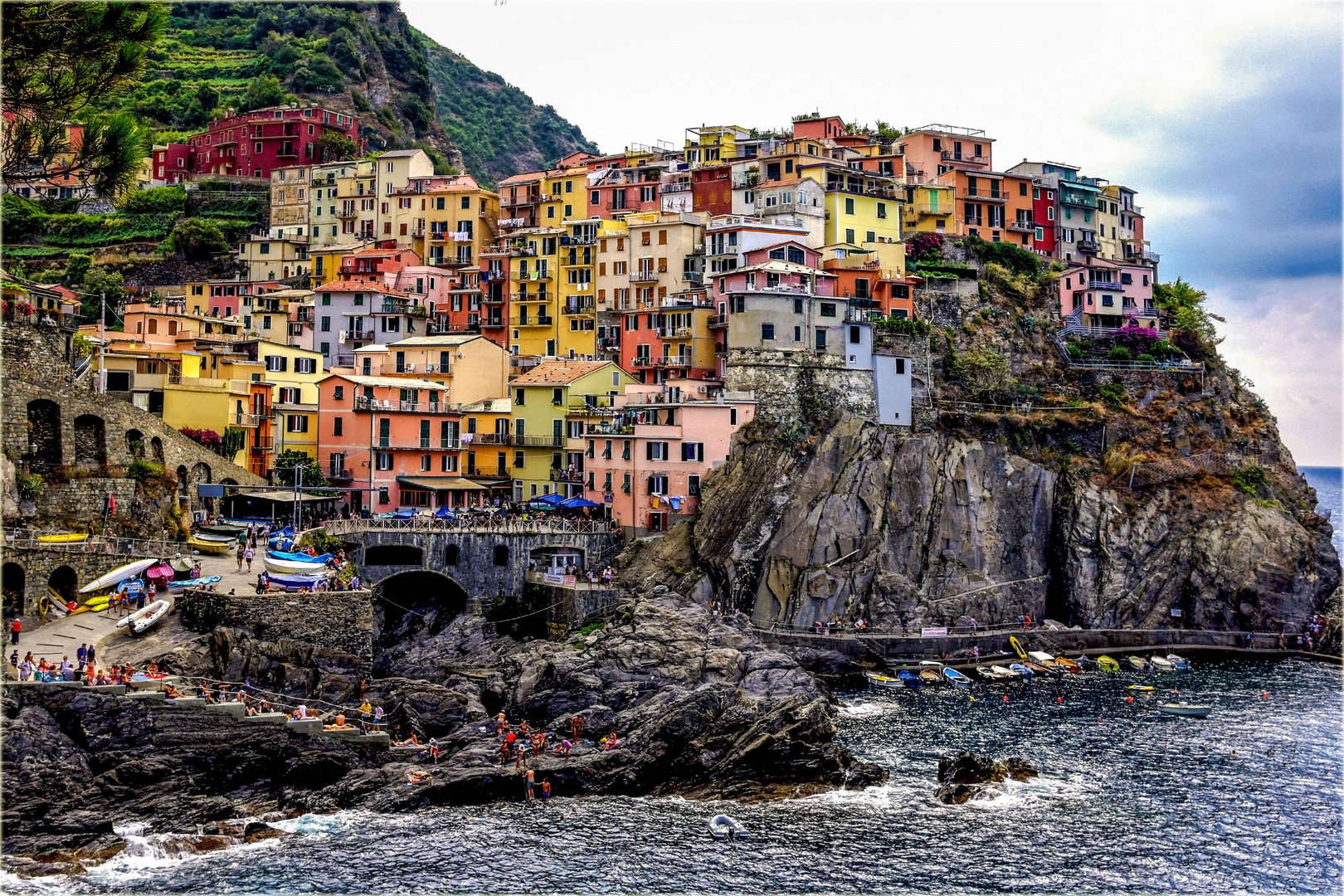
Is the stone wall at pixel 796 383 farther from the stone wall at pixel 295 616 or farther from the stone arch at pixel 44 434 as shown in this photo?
the stone arch at pixel 44 434

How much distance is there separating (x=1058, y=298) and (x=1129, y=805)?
173ft

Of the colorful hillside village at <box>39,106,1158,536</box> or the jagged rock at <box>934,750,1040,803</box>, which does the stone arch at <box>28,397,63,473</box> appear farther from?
the jagged rock at <box>934,750,1040,803</box>

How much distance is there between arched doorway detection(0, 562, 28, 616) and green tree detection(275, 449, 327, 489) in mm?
21534

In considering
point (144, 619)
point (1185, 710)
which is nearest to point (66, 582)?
point (144, 619)

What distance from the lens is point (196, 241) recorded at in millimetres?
112688

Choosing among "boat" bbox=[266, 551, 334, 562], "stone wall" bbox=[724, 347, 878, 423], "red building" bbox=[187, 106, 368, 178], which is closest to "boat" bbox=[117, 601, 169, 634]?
"boat" bbox=[266, 551, 334, 562]

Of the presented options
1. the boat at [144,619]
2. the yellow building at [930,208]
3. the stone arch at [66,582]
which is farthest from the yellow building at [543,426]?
the yellow building at [930,208]

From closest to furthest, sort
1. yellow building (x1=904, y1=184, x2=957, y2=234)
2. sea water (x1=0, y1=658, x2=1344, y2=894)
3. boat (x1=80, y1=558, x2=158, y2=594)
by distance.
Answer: sea water (x1=0, y1=658, x2=1344, y2=894) < boat (x1=80, y1=558, x2=158, y2=594) < yellow building (x1=904, y1=184, x2=957, y2=234)

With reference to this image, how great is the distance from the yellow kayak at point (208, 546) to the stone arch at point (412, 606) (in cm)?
824

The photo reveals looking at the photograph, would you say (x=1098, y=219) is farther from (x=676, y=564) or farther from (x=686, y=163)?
(x=676, y=564)

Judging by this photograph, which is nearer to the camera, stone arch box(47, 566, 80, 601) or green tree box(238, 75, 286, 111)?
stone arch box(47, 566, 80, 601)

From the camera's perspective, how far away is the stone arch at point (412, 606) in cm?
7075

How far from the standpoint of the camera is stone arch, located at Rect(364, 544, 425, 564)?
70188mm

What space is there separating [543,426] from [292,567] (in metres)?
25.4
